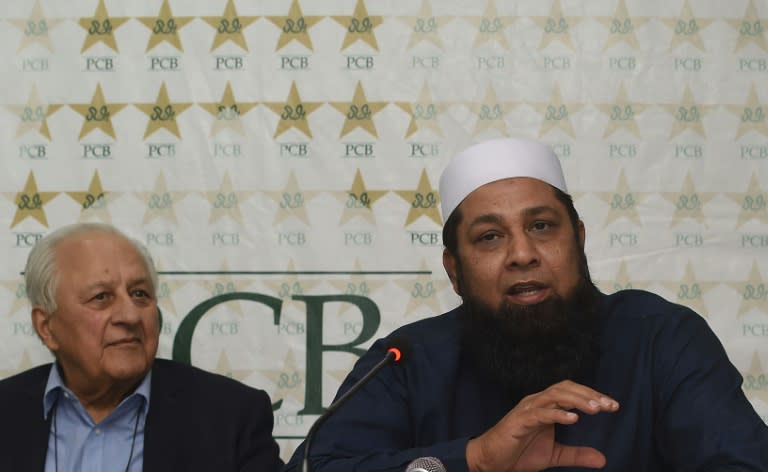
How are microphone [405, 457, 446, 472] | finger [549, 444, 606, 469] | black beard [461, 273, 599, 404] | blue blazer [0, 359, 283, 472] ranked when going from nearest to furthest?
microphone [405, 457, 446, 472], finger [549, 444, 606, 469], black beard [461, 273, 599, 404], blue blazer [0, 359, 283, 472]

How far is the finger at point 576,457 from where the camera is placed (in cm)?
217

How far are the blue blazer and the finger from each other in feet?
3.45

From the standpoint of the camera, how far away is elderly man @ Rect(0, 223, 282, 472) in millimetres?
2951

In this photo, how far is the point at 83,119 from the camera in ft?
11.8

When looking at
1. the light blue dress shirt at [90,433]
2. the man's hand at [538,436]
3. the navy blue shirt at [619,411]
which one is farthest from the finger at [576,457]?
the light blue dress shirt at [90,433]

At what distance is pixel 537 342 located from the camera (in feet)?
8.40

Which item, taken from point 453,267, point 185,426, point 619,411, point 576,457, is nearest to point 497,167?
point 453,267

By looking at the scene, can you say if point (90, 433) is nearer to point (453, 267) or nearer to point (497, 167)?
point (453, 267)

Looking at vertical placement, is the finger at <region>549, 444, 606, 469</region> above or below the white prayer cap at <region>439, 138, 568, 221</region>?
below

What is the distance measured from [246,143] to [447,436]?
1.48 meters

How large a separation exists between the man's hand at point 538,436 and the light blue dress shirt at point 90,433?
1.25 m

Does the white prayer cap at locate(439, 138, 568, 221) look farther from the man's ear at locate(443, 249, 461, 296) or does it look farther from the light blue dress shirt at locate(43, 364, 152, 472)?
the light blue dress shirt at locate(43, 364, 152, 472)

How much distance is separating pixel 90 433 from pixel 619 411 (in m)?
1.58

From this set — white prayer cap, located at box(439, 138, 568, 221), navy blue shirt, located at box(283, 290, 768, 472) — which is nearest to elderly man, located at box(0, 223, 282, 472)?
navy blue shirt, located at box(283, 290, 768, 472)
